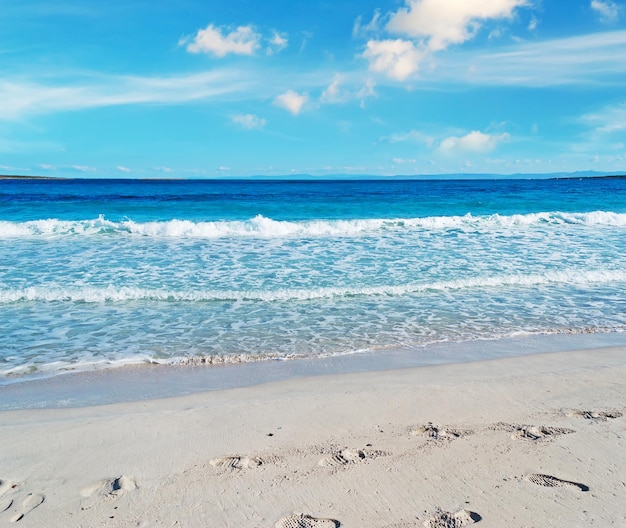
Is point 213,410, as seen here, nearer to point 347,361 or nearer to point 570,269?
point 347,361

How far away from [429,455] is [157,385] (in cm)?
312

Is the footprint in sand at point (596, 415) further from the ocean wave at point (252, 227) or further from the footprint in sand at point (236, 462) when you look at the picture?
the ocean wave at point (252, 227)

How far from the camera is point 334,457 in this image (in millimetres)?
3627

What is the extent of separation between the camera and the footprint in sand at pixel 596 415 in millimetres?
4286

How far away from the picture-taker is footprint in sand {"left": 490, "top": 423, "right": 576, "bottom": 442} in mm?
3916

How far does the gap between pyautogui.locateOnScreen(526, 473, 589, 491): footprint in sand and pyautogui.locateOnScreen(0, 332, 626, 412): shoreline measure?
2.50 metres

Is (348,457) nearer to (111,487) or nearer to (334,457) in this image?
(334,457)

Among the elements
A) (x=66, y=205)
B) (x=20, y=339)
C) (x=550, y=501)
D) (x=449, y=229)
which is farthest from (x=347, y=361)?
(x=66, y=205)

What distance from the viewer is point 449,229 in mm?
20312

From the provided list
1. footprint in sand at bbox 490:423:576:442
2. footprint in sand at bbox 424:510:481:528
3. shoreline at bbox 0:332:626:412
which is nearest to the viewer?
footprint in sand at bbox 424:510:481:528

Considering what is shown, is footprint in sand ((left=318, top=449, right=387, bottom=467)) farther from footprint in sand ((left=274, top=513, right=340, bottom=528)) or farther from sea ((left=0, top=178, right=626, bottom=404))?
sea ((left=0, top=178, right=626, bottom=404))

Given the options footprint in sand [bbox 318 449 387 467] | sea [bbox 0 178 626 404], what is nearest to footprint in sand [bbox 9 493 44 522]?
footprint in sand [bbox 318 449 387 467]

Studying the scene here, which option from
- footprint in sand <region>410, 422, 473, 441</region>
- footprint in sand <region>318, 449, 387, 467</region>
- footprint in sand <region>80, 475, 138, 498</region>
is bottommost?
footprint in sand <region>80, 475, 138, 498</region>

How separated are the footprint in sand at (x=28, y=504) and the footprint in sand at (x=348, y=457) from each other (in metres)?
1.89
